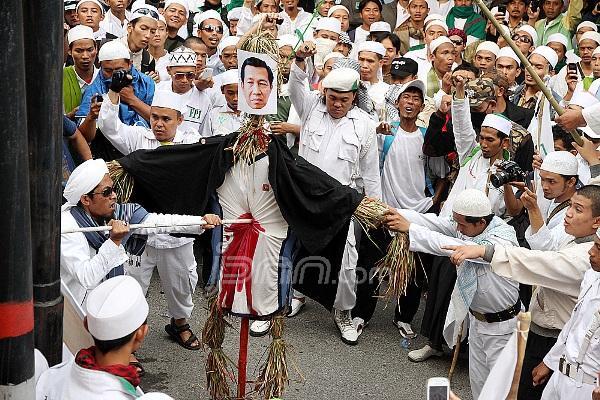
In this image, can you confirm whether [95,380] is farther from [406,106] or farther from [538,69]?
[538,69]

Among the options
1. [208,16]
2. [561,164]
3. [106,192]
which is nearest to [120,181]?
[106,192]

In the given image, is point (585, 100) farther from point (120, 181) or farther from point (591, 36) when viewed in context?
point (120, 181)

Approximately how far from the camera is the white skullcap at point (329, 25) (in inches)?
350

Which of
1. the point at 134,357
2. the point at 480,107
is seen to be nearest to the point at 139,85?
the point at 134,357

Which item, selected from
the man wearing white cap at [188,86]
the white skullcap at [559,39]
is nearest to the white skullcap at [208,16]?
the man wearing white cap at [188,86]

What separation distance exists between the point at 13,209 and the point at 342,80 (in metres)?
4.48

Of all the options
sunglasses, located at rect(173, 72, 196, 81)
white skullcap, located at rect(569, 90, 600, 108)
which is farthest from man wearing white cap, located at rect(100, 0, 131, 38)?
white skullcap, located at rect(569, 90, 600, 108)

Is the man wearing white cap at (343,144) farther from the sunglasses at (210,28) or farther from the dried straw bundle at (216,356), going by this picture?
the sunglasses at (210,28)

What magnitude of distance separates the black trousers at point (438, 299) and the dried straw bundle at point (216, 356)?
1688mm

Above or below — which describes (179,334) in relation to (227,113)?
below

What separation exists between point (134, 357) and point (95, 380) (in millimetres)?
3442

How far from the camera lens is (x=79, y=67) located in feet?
23.5

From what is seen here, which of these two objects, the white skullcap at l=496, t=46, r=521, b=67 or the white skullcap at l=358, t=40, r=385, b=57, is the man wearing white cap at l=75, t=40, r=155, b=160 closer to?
the white skullcap at l=358, t=40, r=385, b=57

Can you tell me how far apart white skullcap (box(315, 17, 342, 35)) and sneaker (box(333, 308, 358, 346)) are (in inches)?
131
